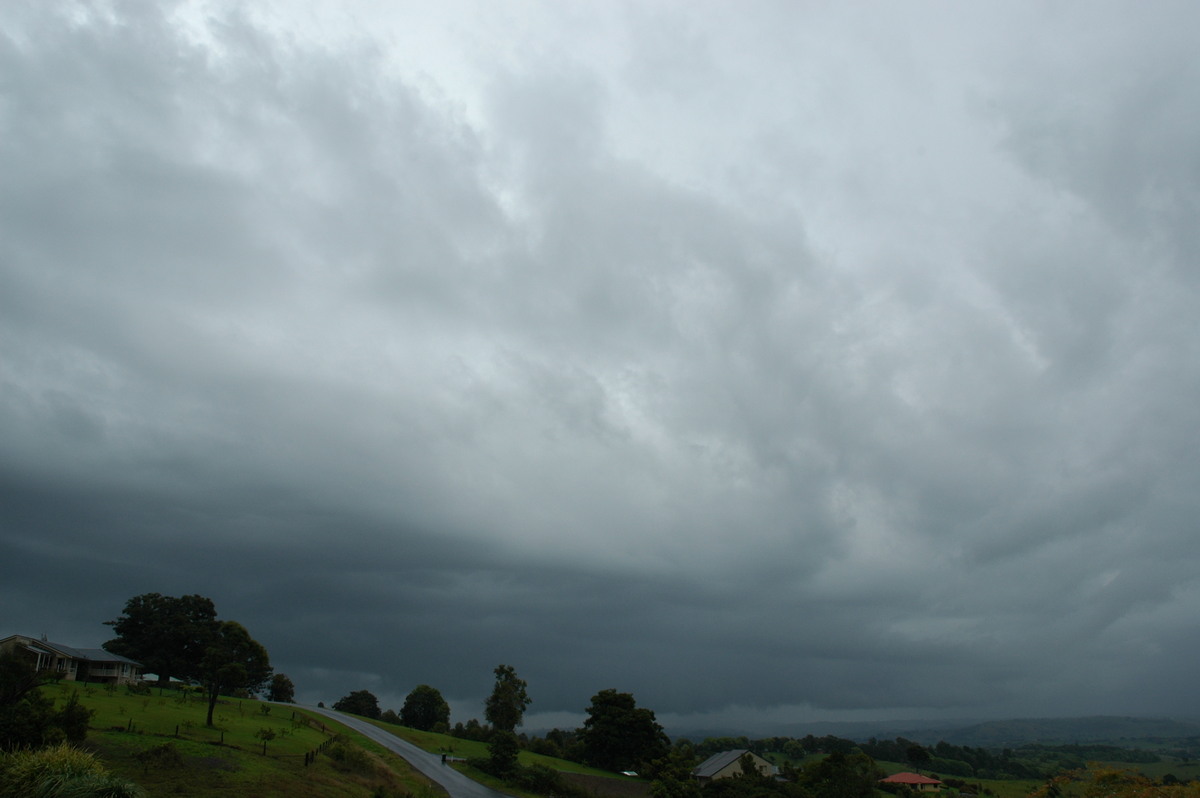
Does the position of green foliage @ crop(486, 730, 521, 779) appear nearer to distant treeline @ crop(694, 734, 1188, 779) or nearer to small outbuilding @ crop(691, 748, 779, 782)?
small outbuilding @ crop(691, 748, 779, 782)

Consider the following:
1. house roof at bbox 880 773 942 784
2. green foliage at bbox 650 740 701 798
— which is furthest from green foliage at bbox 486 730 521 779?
house roof at bbox 880 773 942 784

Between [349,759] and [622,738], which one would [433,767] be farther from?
[622,738]

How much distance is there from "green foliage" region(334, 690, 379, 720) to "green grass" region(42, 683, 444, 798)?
71.4m

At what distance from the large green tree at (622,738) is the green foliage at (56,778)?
81.4m

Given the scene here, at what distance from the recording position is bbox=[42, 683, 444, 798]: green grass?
119 feet

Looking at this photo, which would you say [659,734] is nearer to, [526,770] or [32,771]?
[526,770]

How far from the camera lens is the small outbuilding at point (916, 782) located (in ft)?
346

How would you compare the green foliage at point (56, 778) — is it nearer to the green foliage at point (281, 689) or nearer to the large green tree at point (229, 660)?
the large green tree at point (229, 660)

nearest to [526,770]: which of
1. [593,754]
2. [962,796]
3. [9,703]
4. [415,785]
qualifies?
[415,785]

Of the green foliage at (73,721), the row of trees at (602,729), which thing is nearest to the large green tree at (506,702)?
the row of trees at (602,729)

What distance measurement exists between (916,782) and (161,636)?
11130 centimetres

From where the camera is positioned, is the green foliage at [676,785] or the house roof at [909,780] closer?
the green foliage at [676,785]

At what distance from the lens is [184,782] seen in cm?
3519

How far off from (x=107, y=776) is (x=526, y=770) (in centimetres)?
5338
